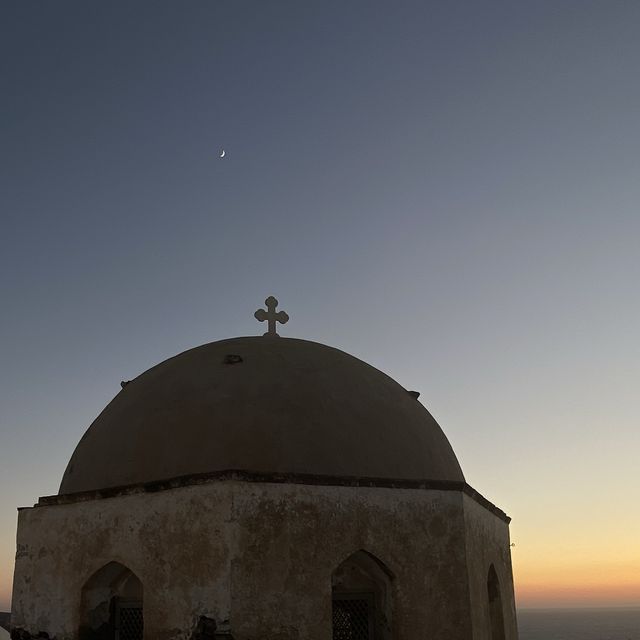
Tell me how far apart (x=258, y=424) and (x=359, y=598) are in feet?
5.37

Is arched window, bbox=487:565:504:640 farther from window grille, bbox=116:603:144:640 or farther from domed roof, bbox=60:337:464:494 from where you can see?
window grille, bbox=116:603:144:640

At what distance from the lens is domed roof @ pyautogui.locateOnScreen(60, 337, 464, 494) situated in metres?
6.31

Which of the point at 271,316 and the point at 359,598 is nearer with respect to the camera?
the point at 359,598

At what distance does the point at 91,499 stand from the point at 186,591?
4.26 ft

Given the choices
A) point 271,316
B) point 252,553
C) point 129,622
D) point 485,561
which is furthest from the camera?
point 271,316

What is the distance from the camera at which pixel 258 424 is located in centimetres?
643

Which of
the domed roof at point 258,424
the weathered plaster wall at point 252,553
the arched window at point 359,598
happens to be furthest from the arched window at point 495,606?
the arched window at point 359,598

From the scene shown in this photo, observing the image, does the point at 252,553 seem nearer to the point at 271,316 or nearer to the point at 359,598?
the point at 359,598

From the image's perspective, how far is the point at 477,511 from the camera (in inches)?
277

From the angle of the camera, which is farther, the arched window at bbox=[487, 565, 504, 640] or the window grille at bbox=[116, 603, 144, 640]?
the arched window at bbox=[487, 565, 504, 640]

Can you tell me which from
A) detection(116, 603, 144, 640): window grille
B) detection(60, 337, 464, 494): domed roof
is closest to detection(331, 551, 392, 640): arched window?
detection(60, 337, 464, 494): domed roof

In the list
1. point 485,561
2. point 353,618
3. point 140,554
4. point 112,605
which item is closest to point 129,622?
point 112,605

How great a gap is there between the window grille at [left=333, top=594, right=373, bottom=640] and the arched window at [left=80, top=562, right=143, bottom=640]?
1.61 m

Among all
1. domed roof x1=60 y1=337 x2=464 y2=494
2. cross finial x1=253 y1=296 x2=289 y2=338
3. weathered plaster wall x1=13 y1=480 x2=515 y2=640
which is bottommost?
weathered plaster wall x1=13 y1=480 x2=515 y2=640
